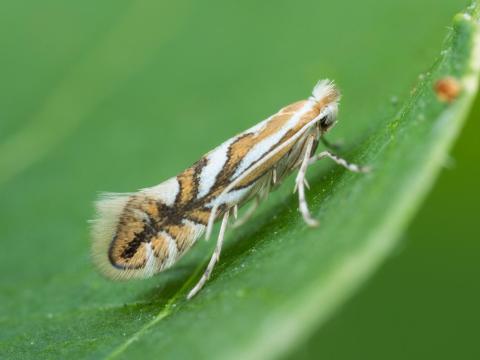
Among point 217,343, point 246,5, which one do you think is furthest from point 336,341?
point 246,5

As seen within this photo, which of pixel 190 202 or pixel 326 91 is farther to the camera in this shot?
pixel 326 91

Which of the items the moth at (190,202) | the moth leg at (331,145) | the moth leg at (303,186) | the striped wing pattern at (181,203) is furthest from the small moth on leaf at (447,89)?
the moth leg at (331,145)

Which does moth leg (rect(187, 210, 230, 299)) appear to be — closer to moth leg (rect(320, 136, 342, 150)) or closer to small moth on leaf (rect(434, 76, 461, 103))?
moth leg (rect(320, 136, 342, 150))

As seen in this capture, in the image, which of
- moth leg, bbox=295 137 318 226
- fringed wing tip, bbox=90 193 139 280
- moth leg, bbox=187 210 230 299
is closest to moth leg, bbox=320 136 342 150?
moth leg, bbox=295 137 318 226

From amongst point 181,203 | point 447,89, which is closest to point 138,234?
point 181,203

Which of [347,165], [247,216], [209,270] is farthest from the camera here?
[247,216]

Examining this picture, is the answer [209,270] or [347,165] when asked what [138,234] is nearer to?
[209,270]
